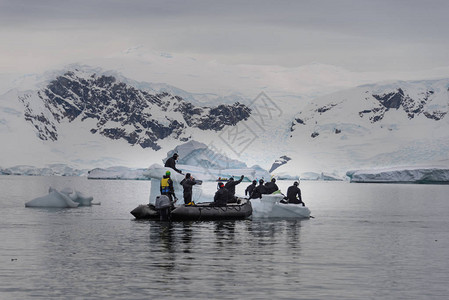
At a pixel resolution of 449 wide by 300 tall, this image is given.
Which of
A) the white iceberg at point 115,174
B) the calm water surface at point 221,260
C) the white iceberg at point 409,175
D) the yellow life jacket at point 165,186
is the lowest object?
the calm water surface at point 221,260

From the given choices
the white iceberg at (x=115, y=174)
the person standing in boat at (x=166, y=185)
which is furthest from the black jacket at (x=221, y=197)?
the white iceberg at (x=115, y=174)

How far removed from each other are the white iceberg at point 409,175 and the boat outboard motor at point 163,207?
10461cm

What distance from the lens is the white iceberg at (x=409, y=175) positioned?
136m

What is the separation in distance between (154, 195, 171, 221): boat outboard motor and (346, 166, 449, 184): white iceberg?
105 metres

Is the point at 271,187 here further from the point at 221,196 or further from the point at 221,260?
the point at 221,260

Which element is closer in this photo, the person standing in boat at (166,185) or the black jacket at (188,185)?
the person standing in boat at (166,185)

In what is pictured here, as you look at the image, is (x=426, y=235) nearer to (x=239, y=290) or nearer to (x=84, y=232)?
(x=84, y=232)

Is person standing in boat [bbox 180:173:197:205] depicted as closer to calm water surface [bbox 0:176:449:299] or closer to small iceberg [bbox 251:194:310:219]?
calm water surface [bbox 0:176:449:299]

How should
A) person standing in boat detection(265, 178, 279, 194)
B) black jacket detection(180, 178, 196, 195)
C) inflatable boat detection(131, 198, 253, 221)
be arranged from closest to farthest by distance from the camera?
inflatable boat detection(131, 198, 253, 221) → black jacket detection(180, 178, 196, 195) → person standing in boat detection(265, 178, 279, 194)

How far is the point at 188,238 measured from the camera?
1211 inches

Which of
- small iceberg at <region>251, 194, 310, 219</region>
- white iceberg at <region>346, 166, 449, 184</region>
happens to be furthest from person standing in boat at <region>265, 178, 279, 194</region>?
white iceberg at <region>346, 166, 449, 184</region>

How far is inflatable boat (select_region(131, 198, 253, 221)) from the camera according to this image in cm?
3788

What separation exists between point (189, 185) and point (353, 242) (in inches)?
424

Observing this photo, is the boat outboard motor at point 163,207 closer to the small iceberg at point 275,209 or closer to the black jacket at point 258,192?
the small iceberg at point 275,209
